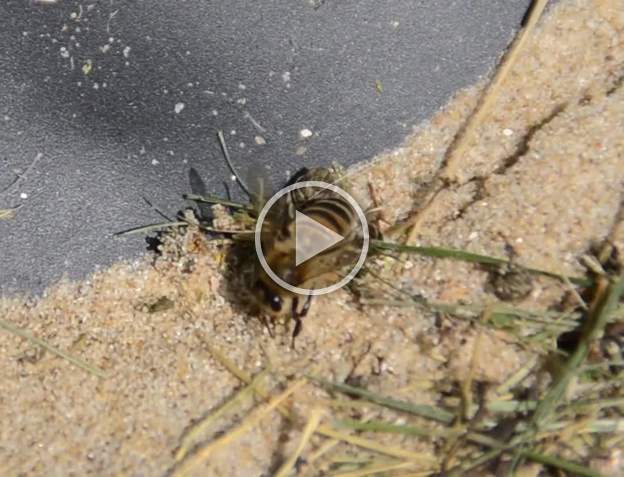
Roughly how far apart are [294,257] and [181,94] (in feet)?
1.06

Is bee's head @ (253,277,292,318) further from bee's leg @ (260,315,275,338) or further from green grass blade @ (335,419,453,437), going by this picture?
green grass blade @ (335,419,453,437)

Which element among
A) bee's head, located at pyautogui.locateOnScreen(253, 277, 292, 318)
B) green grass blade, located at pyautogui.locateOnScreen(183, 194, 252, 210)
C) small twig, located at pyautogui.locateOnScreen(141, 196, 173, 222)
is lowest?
small twig, located at pyautogui.locateOnScreen(141, 196, 173, 222)

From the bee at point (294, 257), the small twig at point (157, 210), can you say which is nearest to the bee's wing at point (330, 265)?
the bee at point (294, 257)

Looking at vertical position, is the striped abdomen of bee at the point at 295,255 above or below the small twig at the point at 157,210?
above

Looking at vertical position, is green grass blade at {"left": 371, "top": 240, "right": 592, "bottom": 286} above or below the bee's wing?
above

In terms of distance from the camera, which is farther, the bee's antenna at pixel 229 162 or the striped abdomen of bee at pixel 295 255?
the bee's antenna at pixel 229 162

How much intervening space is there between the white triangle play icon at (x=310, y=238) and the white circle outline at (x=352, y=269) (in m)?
0.04

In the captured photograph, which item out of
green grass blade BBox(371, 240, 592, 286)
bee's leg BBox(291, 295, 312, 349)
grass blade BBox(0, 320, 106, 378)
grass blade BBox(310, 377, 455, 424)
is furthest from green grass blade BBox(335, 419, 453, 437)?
grass blade BBox(0, 320, 106, 378)

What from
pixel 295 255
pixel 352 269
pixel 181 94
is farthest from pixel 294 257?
pixel 181 94

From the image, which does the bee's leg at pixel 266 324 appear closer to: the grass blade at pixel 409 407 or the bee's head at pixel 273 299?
the bee's head at pixel 273 299

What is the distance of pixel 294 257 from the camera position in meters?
1.33

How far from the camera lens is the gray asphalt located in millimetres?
1398

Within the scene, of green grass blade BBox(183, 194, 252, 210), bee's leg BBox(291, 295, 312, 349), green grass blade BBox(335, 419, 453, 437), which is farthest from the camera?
green grass blade BBox(183, 194, 252, 210)

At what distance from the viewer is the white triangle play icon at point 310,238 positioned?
1.33m
